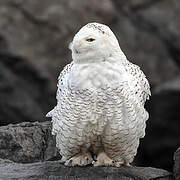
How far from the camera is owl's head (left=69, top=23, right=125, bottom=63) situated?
244 inches

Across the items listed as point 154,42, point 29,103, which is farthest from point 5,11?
point 154,42

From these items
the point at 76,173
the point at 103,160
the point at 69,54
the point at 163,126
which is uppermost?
the point at 69,54

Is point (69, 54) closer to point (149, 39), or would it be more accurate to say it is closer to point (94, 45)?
point (149, 39)

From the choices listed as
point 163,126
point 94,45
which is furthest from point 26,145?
point 163,126

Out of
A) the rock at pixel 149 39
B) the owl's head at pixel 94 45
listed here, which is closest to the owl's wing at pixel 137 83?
the owl's head at pixel 94 45

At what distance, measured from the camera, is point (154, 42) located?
48.4 feet

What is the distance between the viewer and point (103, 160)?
6.73 metres

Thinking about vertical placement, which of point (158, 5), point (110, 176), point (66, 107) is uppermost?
point (158, 5)

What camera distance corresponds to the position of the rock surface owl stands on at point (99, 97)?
6.26 m

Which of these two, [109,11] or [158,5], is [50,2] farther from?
[158,5]

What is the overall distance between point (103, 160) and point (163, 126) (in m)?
6.69

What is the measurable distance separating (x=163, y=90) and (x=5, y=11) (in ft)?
10.9

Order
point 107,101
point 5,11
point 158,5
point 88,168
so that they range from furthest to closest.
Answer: point 158,5
point 5,11
point 88,168
point 107,101

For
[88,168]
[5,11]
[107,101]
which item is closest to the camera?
[107,101]
